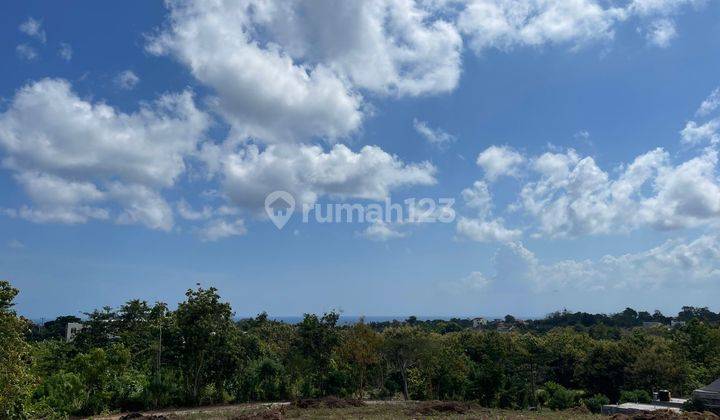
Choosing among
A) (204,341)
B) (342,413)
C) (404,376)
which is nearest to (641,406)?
(404,376)

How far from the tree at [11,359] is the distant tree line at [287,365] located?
31 mm

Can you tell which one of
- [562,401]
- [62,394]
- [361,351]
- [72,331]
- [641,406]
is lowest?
[562,401]

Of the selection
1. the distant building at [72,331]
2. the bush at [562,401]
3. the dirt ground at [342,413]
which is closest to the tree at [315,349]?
the dirt ground at [342,413]

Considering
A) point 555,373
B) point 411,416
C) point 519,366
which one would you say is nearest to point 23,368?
point 411,416

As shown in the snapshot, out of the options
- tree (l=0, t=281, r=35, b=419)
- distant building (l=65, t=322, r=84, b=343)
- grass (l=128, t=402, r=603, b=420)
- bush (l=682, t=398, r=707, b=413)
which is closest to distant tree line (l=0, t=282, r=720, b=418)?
tree (l=0, t=281, r=35, b=419)

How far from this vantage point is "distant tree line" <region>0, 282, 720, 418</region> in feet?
63.4

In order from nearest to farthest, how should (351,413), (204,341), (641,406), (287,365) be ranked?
(351,413) < (204,341) < (641,406) < (287,365)

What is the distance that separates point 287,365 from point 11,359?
14.9m

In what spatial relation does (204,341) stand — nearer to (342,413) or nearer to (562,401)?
(342,413)

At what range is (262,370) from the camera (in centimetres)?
2414

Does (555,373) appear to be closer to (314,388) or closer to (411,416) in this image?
(314,388)

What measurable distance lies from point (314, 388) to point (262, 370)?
8.58ft

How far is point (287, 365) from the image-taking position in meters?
25.4

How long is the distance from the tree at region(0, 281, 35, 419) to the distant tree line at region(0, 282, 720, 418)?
0.03 m
